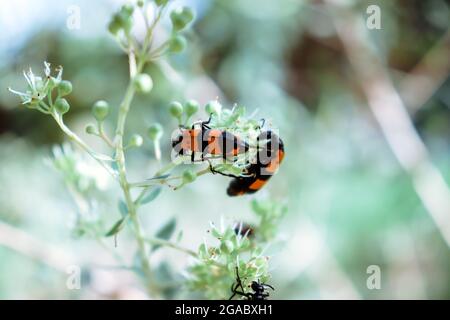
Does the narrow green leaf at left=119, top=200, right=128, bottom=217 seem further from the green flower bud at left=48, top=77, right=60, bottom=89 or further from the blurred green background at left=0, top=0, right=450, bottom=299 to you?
the blurred green background at left=0, top=0, right=450, bottom=299

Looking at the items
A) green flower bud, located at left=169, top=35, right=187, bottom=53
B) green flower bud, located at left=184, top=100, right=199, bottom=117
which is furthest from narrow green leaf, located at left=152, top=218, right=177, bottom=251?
green flower bud, located at left=169, top=35, right=187, bottom=53

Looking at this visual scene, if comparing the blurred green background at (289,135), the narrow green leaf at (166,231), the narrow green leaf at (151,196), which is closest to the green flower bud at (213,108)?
the narrow green leaf at (151,196)

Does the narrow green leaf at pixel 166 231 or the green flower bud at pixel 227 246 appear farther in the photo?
the narrow green leaf at pixel 166 231

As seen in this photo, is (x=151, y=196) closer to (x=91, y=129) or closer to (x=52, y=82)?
(x=91, y=129)

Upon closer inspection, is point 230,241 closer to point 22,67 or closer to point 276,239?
point 276,239

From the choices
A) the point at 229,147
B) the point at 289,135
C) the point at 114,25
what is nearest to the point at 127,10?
the point at 114,25

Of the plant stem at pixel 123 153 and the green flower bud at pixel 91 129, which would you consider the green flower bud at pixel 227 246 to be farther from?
the green flower bud at pixel 91 129
